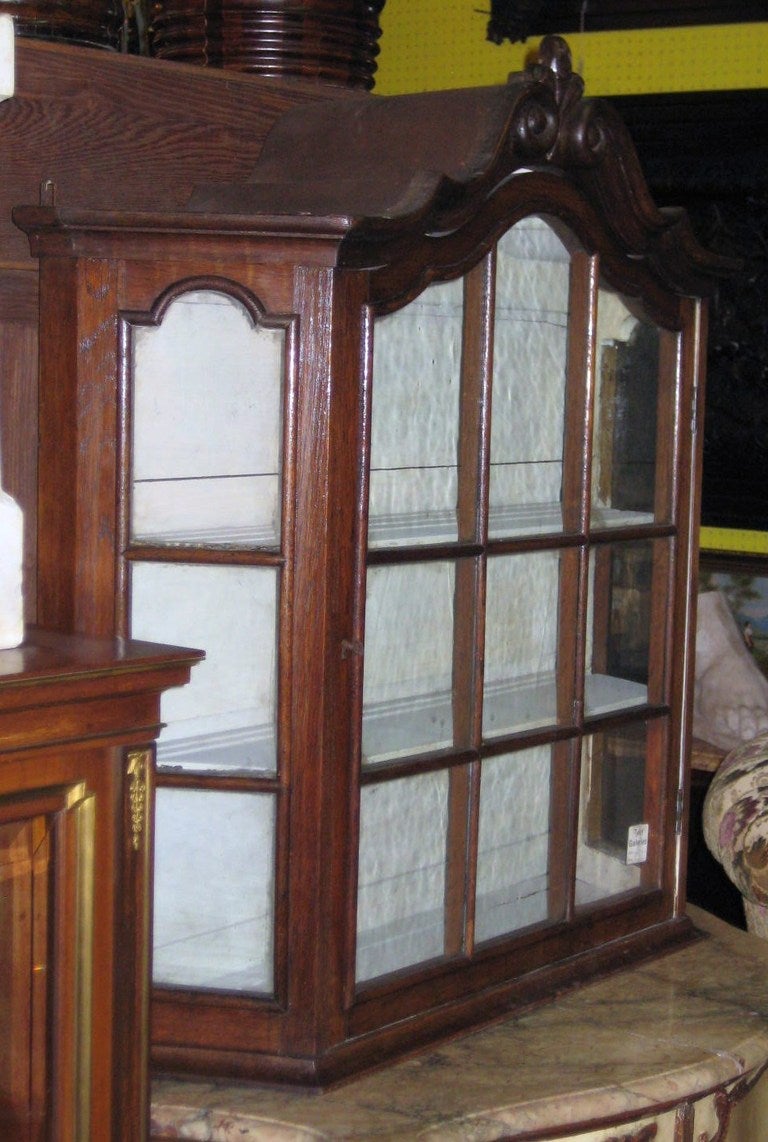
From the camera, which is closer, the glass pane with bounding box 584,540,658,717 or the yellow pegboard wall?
the glass pane with bounding box 584,540,658,717

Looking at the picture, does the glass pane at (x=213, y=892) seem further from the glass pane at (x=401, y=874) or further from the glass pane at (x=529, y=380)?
the glass pane at (x=529, y=380)

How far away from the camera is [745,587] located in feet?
12.6

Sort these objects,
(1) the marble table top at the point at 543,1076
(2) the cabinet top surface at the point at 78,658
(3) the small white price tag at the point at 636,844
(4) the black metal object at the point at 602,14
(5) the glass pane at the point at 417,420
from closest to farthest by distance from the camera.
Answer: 1. (2) the cabinet top surface at the point at 78,658
2. (1) the marble table top at the point at 543,1076
3. (5) the glass pane at the point at 417,420
4. (3) the small white price tag at the point at 636,844
5. (4) the black metal object at the point at 602,14

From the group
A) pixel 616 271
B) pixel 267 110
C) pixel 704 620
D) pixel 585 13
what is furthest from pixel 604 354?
pixel 585 13

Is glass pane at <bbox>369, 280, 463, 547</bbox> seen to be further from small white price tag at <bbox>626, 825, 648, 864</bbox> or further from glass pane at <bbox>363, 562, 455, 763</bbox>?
small white price tag at <bbox>626, 825, 648, 864</bbox>

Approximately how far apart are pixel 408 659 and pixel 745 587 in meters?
2.17

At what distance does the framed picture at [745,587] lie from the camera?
3812 millimetres

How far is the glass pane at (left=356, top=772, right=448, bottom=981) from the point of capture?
1831 millimetres

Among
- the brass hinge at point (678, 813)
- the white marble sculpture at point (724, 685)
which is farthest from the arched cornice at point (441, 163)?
the white marble sculpture at point (724, 685)

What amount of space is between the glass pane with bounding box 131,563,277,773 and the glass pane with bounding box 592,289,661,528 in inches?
21.7

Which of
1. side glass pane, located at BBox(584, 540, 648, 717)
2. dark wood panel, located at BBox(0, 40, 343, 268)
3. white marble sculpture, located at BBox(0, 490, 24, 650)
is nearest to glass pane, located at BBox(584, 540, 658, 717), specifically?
side glass pane, located at BBox(584, 540, 648, 717)

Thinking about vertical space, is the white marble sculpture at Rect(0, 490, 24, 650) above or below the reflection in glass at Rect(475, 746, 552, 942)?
above

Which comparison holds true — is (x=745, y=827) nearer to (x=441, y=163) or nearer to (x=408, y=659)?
(x=408, y=659)

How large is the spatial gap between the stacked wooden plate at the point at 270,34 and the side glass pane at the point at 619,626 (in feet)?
2.49
